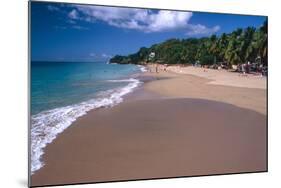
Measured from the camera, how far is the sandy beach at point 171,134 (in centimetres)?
332

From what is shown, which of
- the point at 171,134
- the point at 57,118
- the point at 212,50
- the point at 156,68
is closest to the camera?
the point at 57,118

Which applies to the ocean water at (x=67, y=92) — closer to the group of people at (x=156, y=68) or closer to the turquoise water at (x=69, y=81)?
the turquoise water at (x=69, y=81)

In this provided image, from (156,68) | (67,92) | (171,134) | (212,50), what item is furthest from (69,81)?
(212,50)

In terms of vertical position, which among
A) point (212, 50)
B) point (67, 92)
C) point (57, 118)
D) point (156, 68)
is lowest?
point (57, 118)

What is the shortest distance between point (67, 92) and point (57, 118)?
23cm

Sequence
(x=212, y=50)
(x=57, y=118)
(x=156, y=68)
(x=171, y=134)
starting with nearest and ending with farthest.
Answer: (x=57, y=118)
(x=171, y=134)
(x=156, y=68)
(x=212, y=50)

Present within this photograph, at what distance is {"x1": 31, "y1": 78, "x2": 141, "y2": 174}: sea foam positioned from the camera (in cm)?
320

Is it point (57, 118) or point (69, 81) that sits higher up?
point (69, 81)

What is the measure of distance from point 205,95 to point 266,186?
99cm

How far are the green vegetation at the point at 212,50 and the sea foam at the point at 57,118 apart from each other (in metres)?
0.30

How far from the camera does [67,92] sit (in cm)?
333

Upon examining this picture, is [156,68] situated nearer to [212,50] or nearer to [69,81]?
[212,50]

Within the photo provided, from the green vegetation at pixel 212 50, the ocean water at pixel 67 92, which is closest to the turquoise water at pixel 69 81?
the ocean water at pixel 67 92

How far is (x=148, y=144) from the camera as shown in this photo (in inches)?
137
